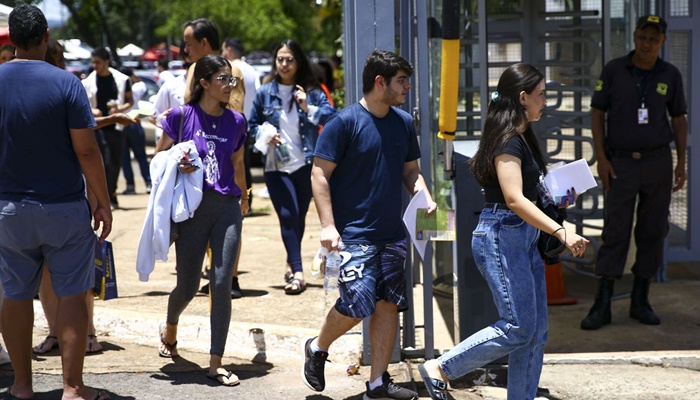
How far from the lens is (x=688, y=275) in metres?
8.74

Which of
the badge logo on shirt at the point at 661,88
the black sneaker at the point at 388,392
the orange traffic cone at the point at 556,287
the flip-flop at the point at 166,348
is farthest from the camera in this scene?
the orange traffic cone at the point at 556,287

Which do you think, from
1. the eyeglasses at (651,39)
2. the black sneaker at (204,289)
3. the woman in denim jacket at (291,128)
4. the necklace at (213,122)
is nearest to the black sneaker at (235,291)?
the black sneaker at (204,289)

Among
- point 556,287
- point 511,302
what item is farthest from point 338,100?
point 511,302

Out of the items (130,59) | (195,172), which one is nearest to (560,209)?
(195,172)

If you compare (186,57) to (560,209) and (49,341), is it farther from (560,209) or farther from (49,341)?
(560,209)

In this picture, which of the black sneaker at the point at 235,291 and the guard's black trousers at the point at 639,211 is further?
the black sneaker at the point at 235,291

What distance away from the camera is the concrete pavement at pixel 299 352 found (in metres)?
5.90

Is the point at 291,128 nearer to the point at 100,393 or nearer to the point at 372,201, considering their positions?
the point at 372,201

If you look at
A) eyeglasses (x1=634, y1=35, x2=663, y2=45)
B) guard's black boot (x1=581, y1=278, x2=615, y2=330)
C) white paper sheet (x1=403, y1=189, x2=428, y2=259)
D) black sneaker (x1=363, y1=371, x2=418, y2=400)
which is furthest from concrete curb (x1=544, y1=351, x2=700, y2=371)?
eyeglasses (x1=634, y1=35, x2=663, y2=45)

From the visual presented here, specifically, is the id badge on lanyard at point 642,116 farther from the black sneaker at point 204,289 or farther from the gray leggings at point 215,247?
the black sneaker at point 204,289

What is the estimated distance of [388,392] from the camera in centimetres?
554

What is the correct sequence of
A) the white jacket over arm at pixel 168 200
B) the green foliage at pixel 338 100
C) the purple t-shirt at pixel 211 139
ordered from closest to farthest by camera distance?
the white jacket over arm at pixel 168 200, the purple t-shirt at pixel 211 139, the green foliage at pixel 338 100

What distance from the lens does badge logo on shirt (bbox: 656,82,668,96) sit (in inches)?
280

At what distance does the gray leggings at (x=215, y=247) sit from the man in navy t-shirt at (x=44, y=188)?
65cm
